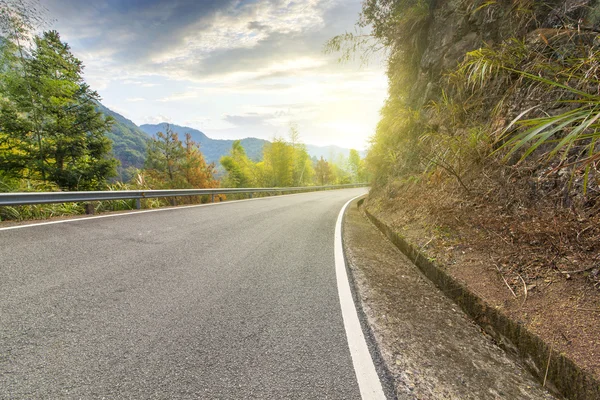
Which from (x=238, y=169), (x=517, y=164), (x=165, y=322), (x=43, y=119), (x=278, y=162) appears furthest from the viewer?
(x=238, y=169)

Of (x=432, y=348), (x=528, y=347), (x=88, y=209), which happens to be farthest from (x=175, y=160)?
(x=528, y=347)

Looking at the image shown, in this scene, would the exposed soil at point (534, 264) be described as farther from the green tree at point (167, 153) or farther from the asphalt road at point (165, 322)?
the green tree at point (167, 153)

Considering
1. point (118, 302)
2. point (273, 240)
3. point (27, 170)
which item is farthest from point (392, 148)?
point (27, 170)

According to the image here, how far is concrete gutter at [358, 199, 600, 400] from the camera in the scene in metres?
1.39

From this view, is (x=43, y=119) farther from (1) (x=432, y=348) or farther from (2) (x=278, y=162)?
(2) (x=278, y=162)

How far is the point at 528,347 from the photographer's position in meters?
1.72

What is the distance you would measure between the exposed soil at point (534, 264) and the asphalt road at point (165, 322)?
1.35m

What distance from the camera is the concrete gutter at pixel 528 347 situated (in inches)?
54.9

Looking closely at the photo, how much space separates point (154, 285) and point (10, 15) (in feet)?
44.2

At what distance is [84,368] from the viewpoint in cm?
149

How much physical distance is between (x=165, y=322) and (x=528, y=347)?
2649 mm

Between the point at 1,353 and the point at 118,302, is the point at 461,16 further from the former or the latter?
the point at 1,353

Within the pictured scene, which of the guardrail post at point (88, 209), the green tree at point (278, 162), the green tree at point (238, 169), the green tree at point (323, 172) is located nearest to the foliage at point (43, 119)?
the guardrail post at point (88, 209)

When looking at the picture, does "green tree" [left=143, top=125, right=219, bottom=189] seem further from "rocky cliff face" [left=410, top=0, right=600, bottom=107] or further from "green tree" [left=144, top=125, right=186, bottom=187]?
"rocky cliff face" [left=410, top=0, right=600, bottom=107]
